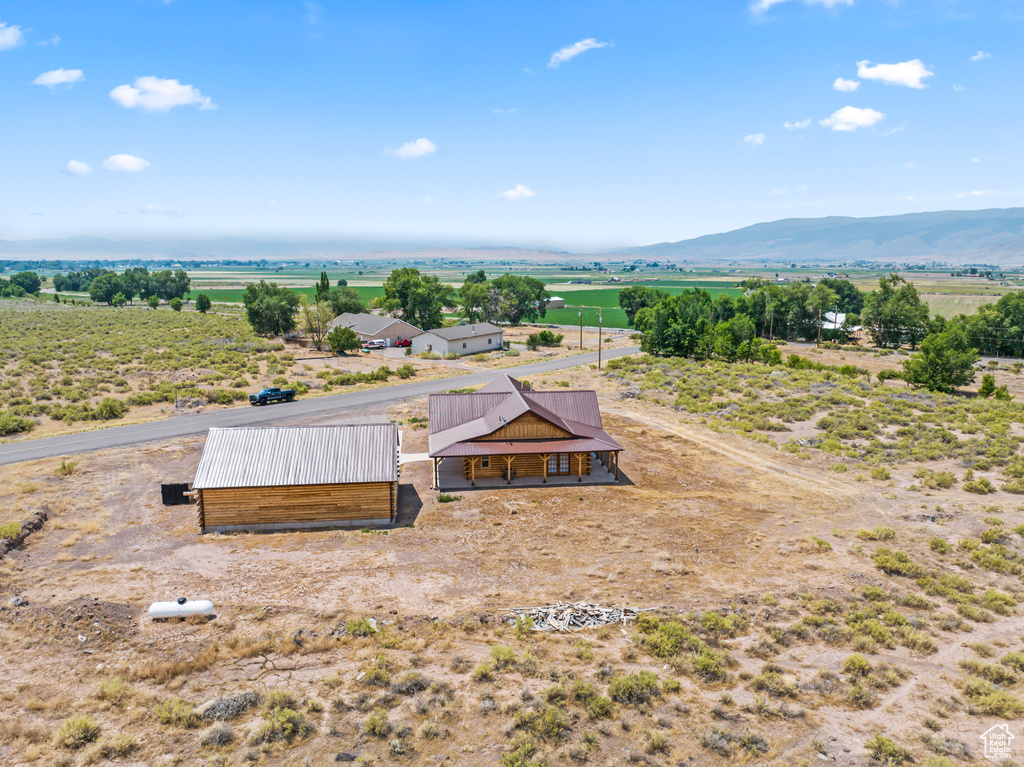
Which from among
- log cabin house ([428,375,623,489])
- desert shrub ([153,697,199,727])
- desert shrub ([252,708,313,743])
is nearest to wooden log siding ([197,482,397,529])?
log cabin house ([428,375,623,489])

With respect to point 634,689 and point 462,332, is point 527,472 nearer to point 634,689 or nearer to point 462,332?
point 634,689

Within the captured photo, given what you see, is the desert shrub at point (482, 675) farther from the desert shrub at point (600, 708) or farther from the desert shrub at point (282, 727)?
the desert shrub at point (282, 727)

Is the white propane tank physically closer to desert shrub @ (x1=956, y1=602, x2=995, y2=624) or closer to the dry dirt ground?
the dry dirt ground

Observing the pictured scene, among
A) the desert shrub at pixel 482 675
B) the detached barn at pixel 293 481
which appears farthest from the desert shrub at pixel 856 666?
the detached barn at pixel 293 481

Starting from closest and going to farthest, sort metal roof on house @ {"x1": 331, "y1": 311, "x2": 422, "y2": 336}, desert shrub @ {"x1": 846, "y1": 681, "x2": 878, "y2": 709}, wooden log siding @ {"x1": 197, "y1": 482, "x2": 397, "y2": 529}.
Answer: desert shrub @ {"x1": 846, "y1": 681, "x2": 878, "y2": 709} < wooden log siding @ {"x1": 197, "y1": 482, "x2": 397, "y2": 529} < metal roof on house @ {"x1": 331, "y1": 311, "x2": 422, "y2": 336}

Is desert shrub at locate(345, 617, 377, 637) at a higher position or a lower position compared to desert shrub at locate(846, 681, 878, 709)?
higher

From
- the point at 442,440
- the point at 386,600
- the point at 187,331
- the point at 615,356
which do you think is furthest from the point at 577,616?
the point at 187,331

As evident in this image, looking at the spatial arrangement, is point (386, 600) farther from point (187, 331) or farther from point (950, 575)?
point (187, 331)
